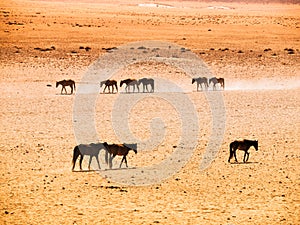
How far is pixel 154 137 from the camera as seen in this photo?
67.3 ft

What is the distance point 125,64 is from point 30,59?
5.43m

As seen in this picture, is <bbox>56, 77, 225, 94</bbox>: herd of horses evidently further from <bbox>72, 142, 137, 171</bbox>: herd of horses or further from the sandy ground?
<bbox>72, 142, 137, 171</bbox>: herd of horses

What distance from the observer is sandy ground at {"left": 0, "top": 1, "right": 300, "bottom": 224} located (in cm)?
1315

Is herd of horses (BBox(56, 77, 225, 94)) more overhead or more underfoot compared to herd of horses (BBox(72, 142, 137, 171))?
more overhead

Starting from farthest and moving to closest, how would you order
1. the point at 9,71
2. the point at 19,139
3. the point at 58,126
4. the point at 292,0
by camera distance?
the point at 292,0, the point at 9,71, the point at 58,126, the point at 19,139

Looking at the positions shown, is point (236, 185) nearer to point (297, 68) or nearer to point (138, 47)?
point (297, 68)

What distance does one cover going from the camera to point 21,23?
196ft

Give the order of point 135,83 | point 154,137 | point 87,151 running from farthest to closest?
point 135,83, point 154,137, point 87,151

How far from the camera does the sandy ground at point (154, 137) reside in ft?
43.1

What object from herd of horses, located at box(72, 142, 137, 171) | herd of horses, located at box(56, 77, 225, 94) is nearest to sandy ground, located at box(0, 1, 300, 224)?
herd of horses, located at box(72, 142, 137, 171)

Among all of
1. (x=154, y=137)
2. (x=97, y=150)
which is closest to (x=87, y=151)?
(x=97, y=150)

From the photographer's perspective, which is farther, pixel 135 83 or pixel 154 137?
pixel 135 83

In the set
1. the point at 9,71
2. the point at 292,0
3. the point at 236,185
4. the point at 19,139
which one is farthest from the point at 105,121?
the point at 292,0

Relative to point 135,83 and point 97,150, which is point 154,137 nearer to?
point 97,150
